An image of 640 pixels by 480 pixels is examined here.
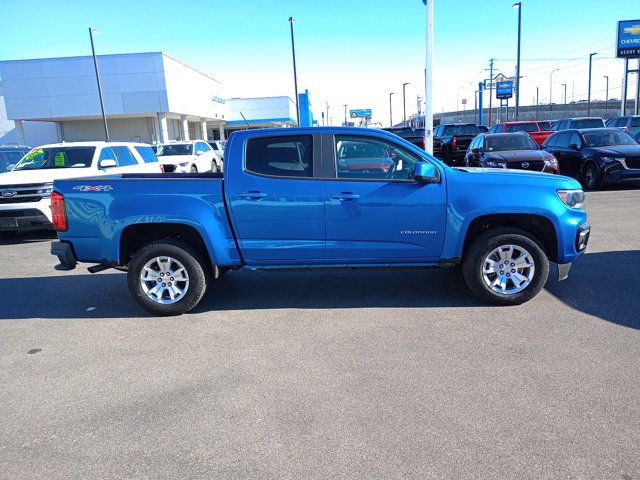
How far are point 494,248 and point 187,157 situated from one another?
17150 millimetres

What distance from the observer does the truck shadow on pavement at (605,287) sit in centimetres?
497

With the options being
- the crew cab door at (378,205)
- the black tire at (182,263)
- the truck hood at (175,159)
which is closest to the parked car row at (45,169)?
the black tire at (182,263)

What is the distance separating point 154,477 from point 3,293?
4903 mm

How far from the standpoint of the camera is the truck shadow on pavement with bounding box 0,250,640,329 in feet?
17.9

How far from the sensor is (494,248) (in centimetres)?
524

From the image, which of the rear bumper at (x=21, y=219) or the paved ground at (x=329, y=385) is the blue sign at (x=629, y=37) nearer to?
the paved ground at (x=329, y=385)

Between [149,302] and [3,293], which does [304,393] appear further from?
[3,293]

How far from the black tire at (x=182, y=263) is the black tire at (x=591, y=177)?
12308 mm

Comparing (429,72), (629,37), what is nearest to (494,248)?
(429,72)

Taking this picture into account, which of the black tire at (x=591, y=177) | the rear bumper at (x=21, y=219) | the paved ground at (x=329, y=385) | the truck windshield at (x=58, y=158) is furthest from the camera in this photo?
the black tire at (x=591, y=177)

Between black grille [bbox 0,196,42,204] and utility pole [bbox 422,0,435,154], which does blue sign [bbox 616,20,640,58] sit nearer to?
utility pole [bbox 422,0,435,154]

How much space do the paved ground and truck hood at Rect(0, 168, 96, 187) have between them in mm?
4363

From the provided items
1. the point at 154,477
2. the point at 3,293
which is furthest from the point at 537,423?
the point at 3,293

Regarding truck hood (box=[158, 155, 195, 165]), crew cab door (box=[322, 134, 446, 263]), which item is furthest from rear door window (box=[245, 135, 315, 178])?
truck hood (box=[158, 155, 195, 165])
